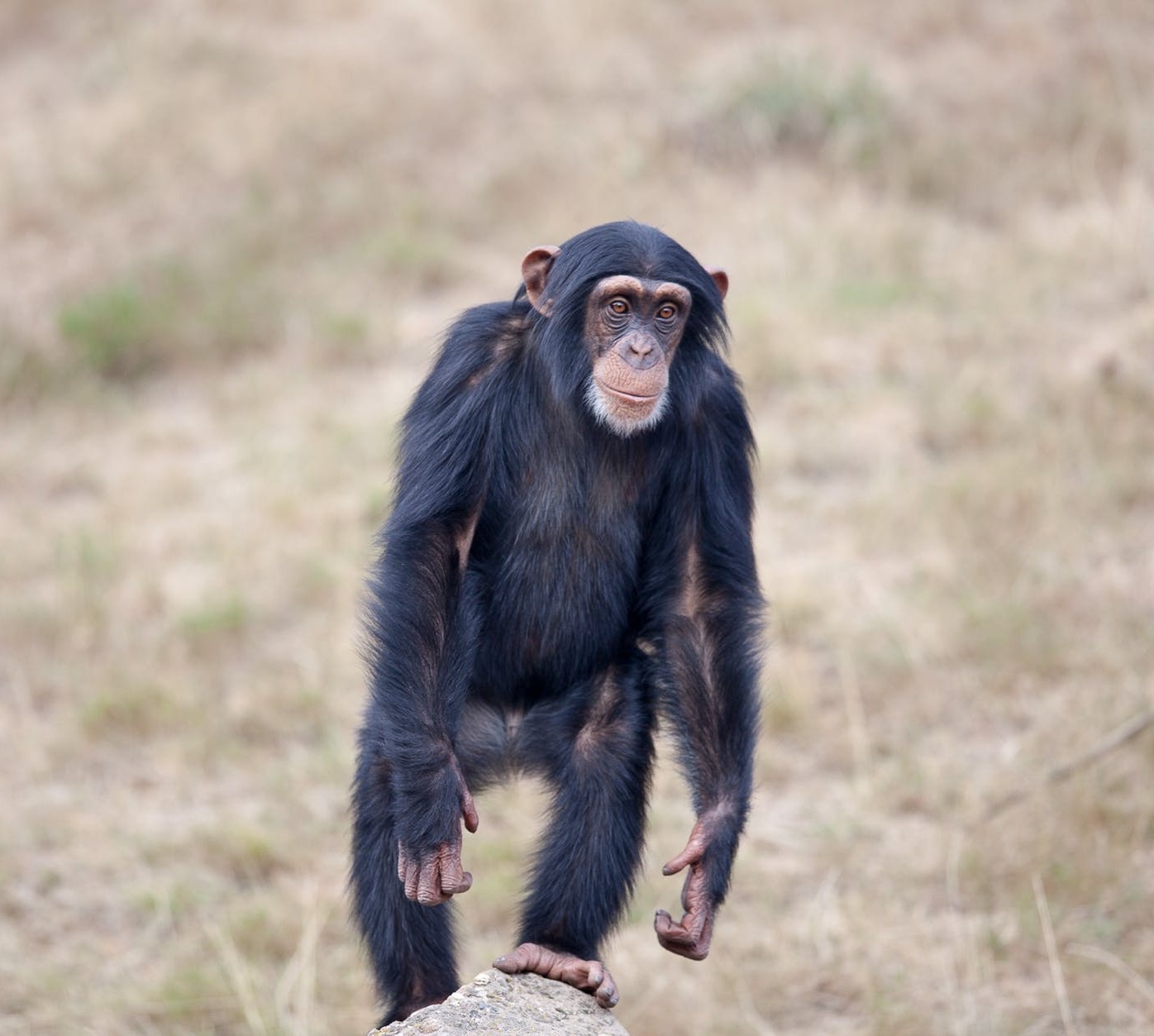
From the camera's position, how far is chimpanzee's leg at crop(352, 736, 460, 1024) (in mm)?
3863

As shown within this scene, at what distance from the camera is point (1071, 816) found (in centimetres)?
536

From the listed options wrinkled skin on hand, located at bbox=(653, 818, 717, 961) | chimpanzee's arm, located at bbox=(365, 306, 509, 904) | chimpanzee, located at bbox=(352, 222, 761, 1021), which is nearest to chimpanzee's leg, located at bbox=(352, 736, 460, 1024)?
chimpanzee, located at bbox=(352, 222, 761, 1021)

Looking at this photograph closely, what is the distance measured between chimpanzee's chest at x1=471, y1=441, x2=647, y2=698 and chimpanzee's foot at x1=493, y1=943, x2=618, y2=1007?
681 mm

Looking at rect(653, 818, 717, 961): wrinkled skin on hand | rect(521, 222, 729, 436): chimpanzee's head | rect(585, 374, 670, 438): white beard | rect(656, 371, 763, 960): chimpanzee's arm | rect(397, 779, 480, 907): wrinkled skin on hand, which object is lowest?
rect(653, 818, 717, 961): wrinkled skin on hand

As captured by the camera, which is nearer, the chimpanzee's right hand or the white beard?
the chimpanzee's right hand

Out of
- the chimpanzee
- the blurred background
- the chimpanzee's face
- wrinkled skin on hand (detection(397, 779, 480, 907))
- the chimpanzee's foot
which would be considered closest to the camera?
wrinkled skin on hand (detection(397, 779, 480, 907))

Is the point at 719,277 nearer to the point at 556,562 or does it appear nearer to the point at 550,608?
the point at 556,562

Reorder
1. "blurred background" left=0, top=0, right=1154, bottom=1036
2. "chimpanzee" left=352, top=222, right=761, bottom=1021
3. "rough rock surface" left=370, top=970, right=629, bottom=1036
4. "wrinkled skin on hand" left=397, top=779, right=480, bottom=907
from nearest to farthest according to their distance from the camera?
"rough rock surface" left=370, top=970, right=629, bottom=1036
"wrinkled skin on hand" left=397, top=779, right=480, bottom=907
"chimpanzee" left=352, top=222, right=761, bottom=1021
"blurred background" left=0, top=0, right=1154, bottom=1036

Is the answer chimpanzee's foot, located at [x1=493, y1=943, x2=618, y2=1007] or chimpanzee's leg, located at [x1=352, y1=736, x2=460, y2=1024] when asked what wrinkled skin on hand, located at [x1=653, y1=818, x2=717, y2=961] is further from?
chimpanzee's leg, located at [x1=352, y1=736, x2=460, y2=1024]

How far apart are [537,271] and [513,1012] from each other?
188 cm

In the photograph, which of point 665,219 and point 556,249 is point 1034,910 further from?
point 665,219

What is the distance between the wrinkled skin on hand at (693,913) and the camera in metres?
3.64

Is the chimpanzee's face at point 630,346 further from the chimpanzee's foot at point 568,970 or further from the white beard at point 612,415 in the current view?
the chimpanzee's foot at point 568,970

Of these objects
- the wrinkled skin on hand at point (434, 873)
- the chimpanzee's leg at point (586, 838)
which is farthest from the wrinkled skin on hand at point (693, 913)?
the wrinkled skin on hand at point (434, 873)
